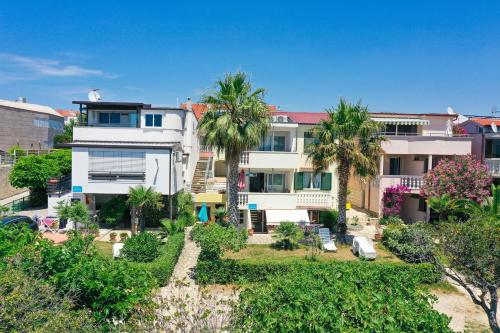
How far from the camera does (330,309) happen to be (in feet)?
29.6

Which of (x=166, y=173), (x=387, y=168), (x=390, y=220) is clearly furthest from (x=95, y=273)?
(x=387, y=168)

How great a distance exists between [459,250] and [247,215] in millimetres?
19234

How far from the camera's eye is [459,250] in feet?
47.2

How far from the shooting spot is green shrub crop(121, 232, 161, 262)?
2056 centimetres

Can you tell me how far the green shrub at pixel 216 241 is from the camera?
20.0 m

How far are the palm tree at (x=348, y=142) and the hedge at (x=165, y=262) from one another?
11735 mm

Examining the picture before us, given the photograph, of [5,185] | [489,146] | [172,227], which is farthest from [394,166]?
[5,185]

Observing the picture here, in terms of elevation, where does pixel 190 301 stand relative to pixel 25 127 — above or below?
below

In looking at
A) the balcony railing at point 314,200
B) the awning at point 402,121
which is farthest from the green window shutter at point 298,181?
the awning at point 402,121

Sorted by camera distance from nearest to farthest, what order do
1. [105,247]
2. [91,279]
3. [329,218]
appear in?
[91,279] < [105,247] < [329,218]

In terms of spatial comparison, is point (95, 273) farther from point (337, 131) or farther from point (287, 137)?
point (287, 137)

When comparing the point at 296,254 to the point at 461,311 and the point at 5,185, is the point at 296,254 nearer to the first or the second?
the point at 461,311

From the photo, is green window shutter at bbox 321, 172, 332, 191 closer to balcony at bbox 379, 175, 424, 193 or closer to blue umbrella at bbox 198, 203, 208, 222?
balcony at bbox 379, 175, 424, 193

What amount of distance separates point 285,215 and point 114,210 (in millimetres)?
14626
